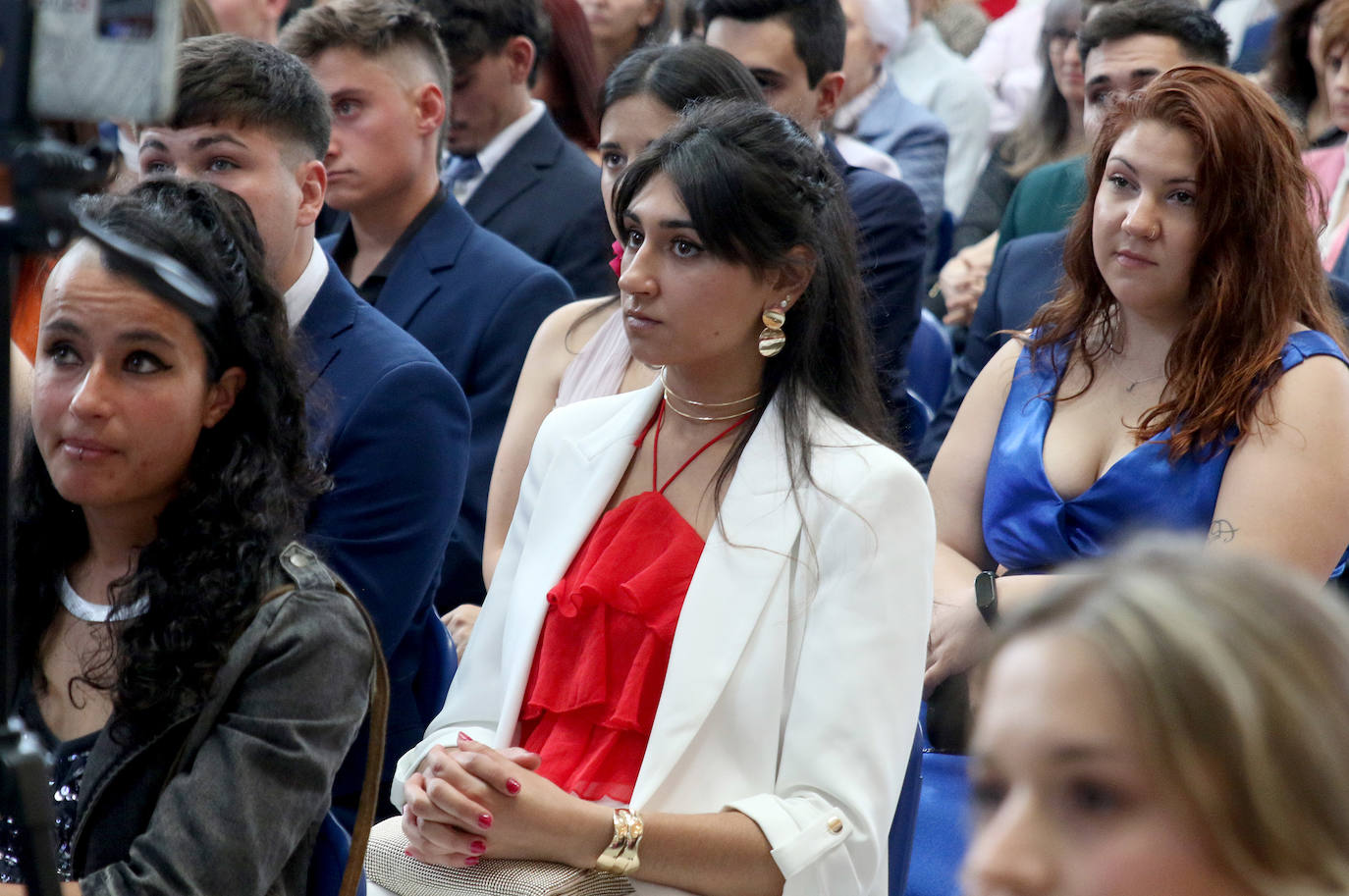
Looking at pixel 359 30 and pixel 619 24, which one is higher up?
pixel 359 30

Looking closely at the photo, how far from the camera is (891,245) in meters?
3.67

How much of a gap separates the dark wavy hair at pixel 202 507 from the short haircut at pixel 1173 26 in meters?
2.58

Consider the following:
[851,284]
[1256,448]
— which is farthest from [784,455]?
[1256,448]

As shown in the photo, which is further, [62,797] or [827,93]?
[827,93]

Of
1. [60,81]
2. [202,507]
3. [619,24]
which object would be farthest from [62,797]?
[619,24]

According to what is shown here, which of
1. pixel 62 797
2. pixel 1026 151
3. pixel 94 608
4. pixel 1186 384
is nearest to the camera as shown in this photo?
pixel 62 797

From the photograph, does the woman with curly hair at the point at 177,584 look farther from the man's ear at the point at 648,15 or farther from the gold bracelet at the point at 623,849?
the man's ear at the point at 648,15

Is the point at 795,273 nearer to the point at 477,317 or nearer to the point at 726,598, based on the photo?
the point at 726,598

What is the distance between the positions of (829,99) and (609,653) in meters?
2.19

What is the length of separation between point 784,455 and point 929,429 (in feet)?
4.99

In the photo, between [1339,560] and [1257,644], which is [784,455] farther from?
[1257,644]

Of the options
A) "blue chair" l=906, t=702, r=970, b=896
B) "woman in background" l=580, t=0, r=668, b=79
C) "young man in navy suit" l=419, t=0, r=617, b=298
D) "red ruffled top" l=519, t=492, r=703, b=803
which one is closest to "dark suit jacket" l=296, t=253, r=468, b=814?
"red ruffled top" l=519, t=492, r=703, b=803

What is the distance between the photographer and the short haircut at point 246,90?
292 centimetres

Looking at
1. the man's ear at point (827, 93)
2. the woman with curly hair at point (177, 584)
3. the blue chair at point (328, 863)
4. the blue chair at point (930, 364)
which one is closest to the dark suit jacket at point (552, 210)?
the man's ear at point (827, 93)
